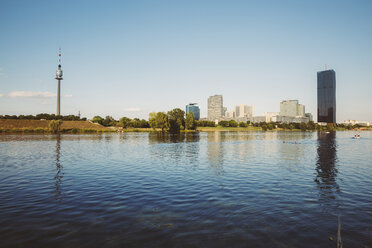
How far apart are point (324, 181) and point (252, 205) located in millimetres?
14145

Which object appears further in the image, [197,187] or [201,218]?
[197,187]

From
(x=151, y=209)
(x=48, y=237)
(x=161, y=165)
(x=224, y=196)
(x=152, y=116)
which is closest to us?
(x=48, y=237)

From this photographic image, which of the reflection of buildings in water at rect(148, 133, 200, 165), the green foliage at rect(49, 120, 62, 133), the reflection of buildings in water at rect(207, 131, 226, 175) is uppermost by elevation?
the green foliage at rect(49, 120, 62, 133)

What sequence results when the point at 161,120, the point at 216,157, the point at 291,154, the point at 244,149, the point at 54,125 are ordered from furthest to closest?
the point at 161,120
the point at 54,125
the point at 244,149
the point at 291,154
the point at 216,157

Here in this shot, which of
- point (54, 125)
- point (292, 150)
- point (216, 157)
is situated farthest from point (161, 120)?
point (216, 157)

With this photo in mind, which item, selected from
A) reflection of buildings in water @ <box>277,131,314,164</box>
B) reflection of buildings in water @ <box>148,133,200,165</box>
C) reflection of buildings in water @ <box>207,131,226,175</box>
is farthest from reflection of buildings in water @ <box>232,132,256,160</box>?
reflection of buildings in water @ <box>148,133,200,165</box>

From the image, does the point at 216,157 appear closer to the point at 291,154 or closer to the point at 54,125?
the point at 291,154

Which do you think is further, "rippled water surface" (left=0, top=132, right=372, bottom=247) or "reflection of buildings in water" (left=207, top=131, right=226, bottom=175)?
"reflection of buildings in water" (left=207, top=131, right=226, bottom=175)

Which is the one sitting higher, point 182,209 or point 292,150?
point 182,209

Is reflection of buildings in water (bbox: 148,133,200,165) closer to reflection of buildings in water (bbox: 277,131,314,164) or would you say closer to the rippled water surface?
the rippled water surface

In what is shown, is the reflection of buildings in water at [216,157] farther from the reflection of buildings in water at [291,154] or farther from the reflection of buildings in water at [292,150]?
the reflection of buildings in water at [292,150]

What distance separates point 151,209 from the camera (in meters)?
16.7

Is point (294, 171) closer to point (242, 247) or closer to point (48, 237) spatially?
point (242, 247)

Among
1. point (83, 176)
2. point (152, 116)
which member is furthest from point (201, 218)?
point (152, 116)
